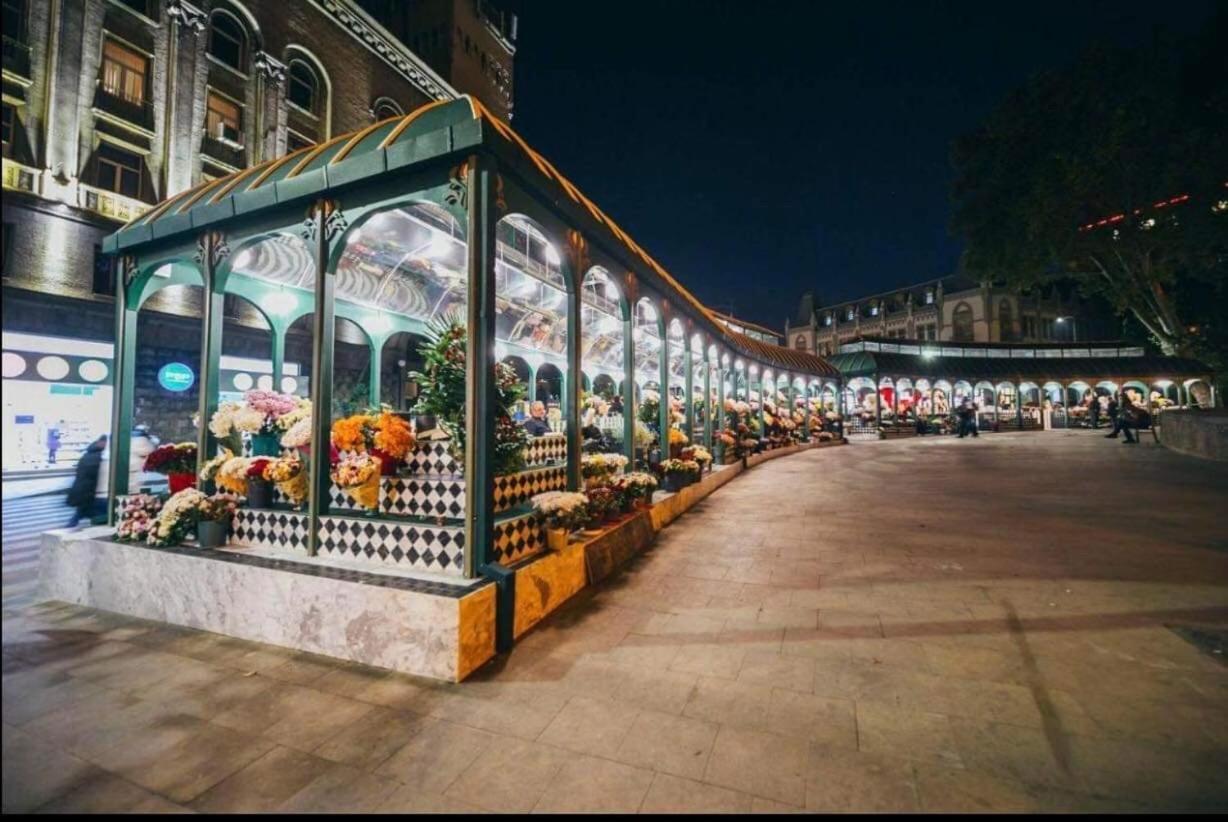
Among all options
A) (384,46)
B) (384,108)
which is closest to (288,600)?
(384,108)

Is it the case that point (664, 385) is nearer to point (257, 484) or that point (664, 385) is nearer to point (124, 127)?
point (257, 484)

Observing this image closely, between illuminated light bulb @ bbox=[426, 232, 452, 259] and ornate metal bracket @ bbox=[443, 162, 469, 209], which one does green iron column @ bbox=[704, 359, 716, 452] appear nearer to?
illuminated light bulb @ bbox=[426, 232, 452, 259]

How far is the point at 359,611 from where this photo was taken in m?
4.64

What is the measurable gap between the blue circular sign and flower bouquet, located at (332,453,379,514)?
14.7 metres

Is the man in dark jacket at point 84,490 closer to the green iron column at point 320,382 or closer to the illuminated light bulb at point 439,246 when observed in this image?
the green iron column at point 320,382

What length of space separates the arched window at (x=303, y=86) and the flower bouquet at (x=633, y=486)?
21.5m

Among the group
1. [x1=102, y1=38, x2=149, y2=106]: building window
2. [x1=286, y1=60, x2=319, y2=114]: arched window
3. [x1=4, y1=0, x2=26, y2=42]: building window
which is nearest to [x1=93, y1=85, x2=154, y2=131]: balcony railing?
[x1=102, y1=38, x2=149, y2=106]: building window

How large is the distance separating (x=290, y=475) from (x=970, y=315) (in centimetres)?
5279

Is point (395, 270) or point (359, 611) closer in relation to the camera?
point (359, 611)

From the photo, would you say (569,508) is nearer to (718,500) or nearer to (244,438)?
(244,438)

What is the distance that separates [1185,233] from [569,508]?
20.5m

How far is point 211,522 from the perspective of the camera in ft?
18.7

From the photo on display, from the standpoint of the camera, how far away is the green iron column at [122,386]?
22.2ft

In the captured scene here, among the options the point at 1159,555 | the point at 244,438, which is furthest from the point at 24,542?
the point at 1159,555
